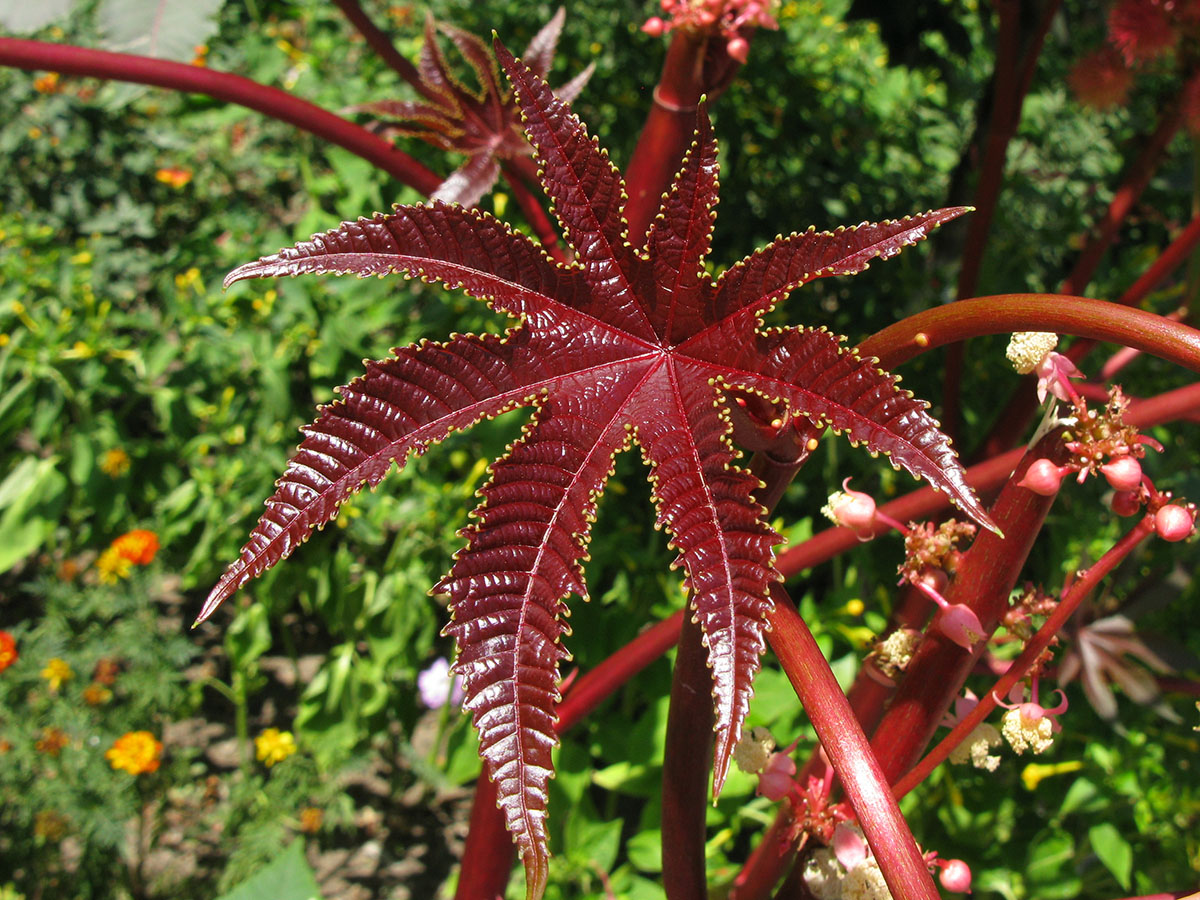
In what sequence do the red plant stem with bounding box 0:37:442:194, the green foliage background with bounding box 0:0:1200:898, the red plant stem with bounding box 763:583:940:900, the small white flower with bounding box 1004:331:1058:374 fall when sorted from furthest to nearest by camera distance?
the green foliage background with bounding box 0:0:1200:898
the red plant stem with bounding box 0:37:442:194
the small white flower with bounding box 1004:331:1058:374
the red plant stem with bounding box 763:583:940:900

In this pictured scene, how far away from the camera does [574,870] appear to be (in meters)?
1.39

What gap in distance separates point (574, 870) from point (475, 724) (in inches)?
43.5

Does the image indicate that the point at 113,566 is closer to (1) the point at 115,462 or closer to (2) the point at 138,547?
(2) the point at 138,547

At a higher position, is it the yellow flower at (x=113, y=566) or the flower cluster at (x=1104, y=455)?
the yellow flower at (x=113, y=566)

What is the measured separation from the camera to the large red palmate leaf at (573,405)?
42 cm

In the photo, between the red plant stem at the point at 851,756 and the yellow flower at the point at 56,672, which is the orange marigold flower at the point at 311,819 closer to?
the yellow flower at the point at 56,672

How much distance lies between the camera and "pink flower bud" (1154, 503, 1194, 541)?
0.48m

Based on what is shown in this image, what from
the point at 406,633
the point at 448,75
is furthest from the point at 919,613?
the point at 406,633

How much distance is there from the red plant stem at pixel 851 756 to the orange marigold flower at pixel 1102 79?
129 cm

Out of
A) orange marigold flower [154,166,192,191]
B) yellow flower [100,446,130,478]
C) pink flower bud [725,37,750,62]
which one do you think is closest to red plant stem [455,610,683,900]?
pink flower bud [725,37,750,62]

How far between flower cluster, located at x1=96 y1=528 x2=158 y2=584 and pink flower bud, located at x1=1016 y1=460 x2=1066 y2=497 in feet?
5.64

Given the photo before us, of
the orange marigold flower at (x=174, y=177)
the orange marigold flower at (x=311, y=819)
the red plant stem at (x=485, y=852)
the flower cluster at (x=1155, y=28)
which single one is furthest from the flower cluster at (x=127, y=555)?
the flower cluster at (x=1155, y=28)

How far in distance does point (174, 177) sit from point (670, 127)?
194 centimetres

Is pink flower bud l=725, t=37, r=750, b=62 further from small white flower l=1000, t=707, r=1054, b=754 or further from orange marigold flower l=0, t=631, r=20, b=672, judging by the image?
orange marigold flower l=0, t=631, r=20, b=672
